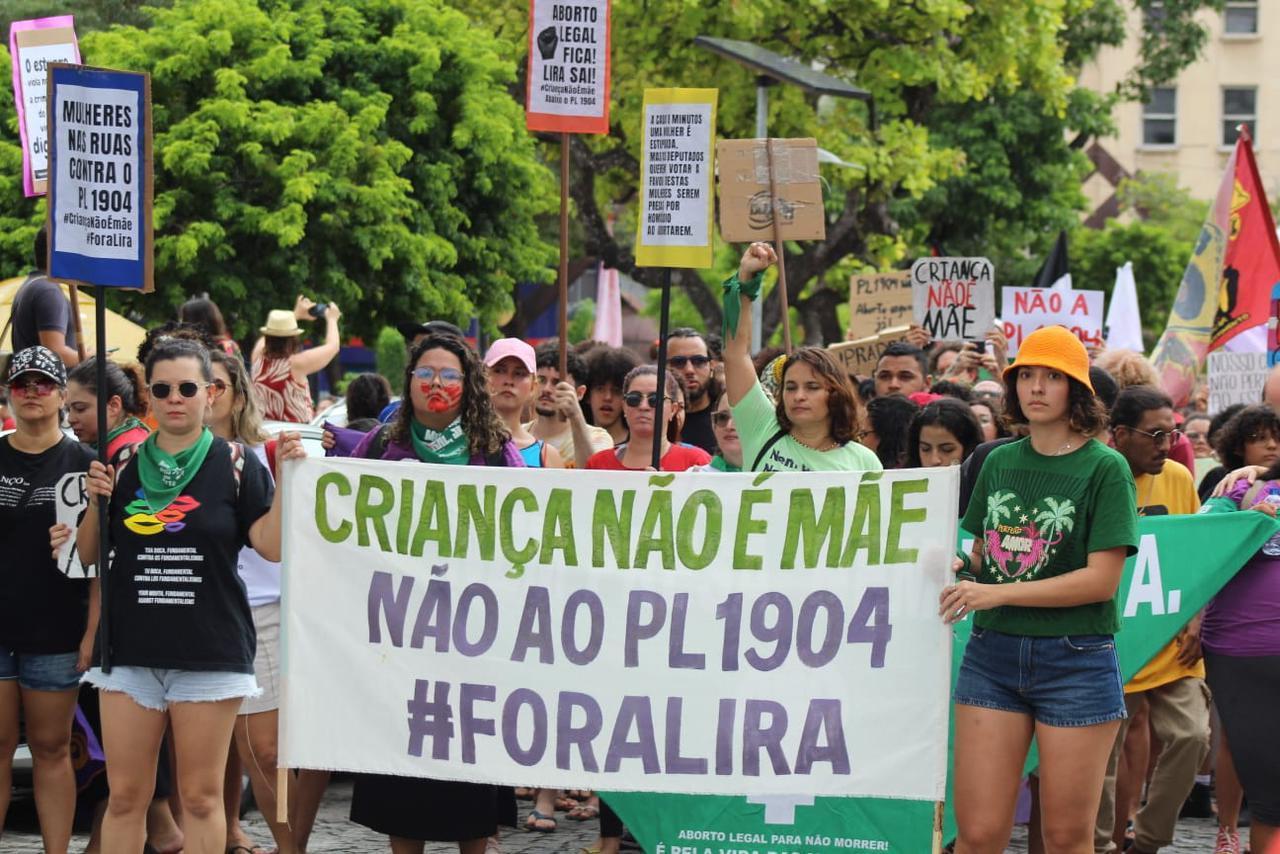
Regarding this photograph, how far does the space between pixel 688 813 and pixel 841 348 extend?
5.83 metres

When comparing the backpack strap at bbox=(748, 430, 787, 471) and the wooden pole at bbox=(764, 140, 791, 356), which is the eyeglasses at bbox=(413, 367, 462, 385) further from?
the wooden pole at bbox=(764, 140, 791, 356)

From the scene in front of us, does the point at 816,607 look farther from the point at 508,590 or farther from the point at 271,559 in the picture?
the point at 271,559

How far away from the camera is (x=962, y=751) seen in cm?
Answer: 564

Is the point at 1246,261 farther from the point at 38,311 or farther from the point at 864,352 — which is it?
the point at 38,311

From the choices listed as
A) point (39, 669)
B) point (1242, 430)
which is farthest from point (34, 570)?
point (1242, 430)

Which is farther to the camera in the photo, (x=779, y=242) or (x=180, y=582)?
(x=779, y=242)

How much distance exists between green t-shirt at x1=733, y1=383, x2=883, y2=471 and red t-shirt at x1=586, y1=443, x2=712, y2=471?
58 centimetres

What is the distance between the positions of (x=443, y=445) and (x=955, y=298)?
6.69m

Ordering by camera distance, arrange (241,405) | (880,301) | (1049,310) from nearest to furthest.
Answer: (241,405), (1049,310), (880,301)

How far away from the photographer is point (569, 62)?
7957 millimetres

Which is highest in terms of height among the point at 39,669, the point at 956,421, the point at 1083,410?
the point at 1083,410

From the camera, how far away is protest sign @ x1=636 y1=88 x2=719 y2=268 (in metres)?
7.47

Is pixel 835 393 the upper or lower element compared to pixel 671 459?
upper

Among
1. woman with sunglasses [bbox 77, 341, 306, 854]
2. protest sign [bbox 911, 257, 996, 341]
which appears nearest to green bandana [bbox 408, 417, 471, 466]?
woman with sunglasses [bbox 77, 341, 306, 854]
